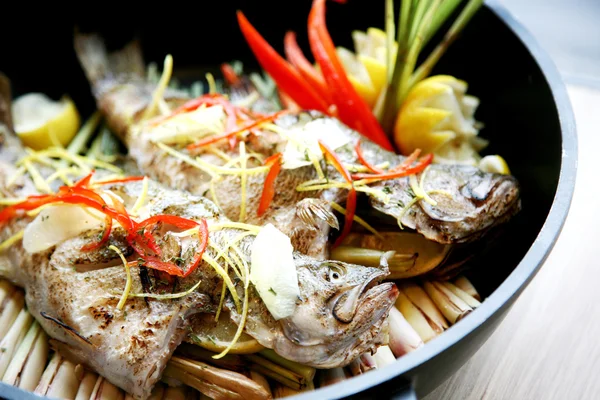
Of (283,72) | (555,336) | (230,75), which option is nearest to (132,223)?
(283,72)

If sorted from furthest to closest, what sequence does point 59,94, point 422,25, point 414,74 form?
point 59,94, point 414,74, point 422,25

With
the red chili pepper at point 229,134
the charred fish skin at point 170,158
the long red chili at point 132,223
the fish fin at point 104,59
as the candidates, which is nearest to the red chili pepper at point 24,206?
the long red chili at point 132,223

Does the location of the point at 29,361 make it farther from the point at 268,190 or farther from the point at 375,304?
the point at 375,304

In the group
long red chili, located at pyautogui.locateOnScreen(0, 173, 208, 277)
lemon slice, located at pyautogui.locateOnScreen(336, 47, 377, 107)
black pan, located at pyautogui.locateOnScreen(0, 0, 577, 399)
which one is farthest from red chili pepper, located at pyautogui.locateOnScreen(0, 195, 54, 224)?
lemon slice, located at pyautogui.locateOnScreen(336, 47, 377, 107)

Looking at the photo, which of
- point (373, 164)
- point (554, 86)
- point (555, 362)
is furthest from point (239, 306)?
point (554, 86)

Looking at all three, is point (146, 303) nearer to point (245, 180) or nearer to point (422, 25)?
point (245, 180)

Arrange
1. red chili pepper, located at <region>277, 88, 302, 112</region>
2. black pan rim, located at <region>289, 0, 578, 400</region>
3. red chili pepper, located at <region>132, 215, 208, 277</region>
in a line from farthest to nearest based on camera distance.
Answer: red chili pepper, located at <region>277, 88, 302, 112</region> < red chili pepper, located at <region>132, 215, 208, 277</region> < black pan rim, located at <region>289, 0, 578, 400</region>

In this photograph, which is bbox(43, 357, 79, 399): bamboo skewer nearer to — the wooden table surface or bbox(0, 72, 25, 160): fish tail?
bbox(0, 72, 25, 160): fish tail
